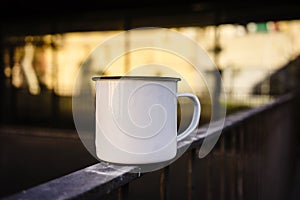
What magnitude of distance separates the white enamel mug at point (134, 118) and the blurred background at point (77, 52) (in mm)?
4015

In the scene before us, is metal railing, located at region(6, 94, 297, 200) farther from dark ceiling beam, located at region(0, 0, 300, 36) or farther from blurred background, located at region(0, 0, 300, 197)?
dark ceiling beam, located at region(0, 0, 300, 36)

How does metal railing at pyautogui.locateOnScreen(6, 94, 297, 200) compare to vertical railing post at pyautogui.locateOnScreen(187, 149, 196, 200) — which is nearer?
metal railing at pyautogui.locateOnScreen(6, 94, 297, 200)

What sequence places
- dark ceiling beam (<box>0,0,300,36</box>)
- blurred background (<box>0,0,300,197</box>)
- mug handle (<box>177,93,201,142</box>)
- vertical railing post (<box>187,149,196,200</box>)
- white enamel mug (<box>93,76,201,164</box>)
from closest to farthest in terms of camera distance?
white enamel mug (<box>93,76,201,164</box>)
mug handle (<box>177,93,201,142</box>)
vertical railing post (<box>187,149,196,200</box>)
blurred background (<box>0,0,300,197</box>)
dark ceiling beam (<box>0,0,300,36</box>)

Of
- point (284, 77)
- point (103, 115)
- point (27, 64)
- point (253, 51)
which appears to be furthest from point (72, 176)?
point (27, 64)

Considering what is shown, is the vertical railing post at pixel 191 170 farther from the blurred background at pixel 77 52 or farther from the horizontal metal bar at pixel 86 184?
the blurred background at pixel 77 52

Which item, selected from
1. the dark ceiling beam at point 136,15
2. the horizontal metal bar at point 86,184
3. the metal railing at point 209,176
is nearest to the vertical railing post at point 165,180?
the metal railing at point 209,176

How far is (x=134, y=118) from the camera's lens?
583 millimetres

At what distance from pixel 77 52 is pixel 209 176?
757cm

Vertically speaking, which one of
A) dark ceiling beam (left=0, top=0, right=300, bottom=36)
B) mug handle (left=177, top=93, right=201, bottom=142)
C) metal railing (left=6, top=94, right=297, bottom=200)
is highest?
dark ceiling beam (left=0, top=0, right=300, bottom=36)

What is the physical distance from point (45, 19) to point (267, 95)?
508 cm

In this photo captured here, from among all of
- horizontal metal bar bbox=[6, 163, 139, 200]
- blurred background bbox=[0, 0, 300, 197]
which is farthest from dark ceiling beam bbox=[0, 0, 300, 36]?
horizontal metal bar bbox=[6, 163, 139, 200]

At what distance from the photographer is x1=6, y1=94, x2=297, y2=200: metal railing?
0.45m

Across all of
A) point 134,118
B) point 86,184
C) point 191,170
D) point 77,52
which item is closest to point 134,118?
point 134,118

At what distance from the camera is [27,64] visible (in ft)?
28.9
